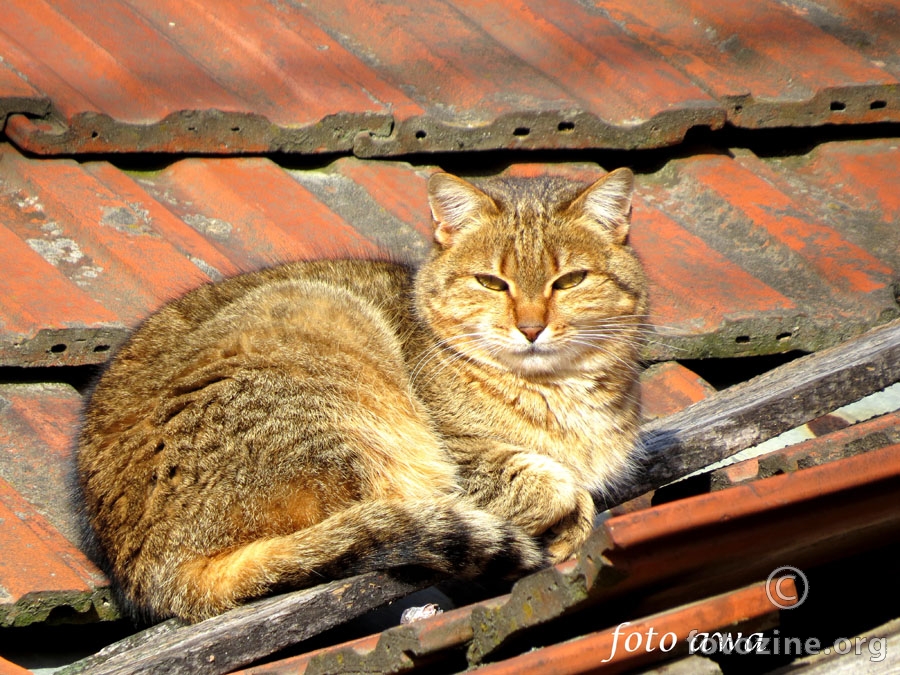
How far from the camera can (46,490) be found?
268 centimetres

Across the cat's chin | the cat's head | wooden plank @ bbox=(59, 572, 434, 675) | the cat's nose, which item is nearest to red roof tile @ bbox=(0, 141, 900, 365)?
the cat's head

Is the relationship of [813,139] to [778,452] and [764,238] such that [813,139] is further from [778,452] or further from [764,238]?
[778,452]

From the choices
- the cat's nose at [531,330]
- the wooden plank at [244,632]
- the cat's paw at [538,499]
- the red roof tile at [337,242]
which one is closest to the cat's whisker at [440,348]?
the cat's nose at [531,330]

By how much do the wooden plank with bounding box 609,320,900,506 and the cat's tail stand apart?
611 millimetres

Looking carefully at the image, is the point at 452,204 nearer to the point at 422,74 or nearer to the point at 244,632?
the point at 422,74

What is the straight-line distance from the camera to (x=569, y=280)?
124 inches

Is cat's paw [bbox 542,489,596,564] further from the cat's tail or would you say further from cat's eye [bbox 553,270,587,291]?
cat's eye [bbox 553,270,587,291]

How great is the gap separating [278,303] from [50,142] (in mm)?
1076

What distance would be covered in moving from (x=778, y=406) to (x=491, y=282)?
36.0 inches

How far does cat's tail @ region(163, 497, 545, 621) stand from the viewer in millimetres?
2314

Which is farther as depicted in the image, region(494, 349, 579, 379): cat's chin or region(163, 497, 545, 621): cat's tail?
region(494, 349, 579, 379): cat's chin

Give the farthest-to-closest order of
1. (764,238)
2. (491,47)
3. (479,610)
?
(491,47) → (764,238) → (479,610)

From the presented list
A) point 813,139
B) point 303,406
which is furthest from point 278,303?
point 813,139

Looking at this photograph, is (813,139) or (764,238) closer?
(764,238)
